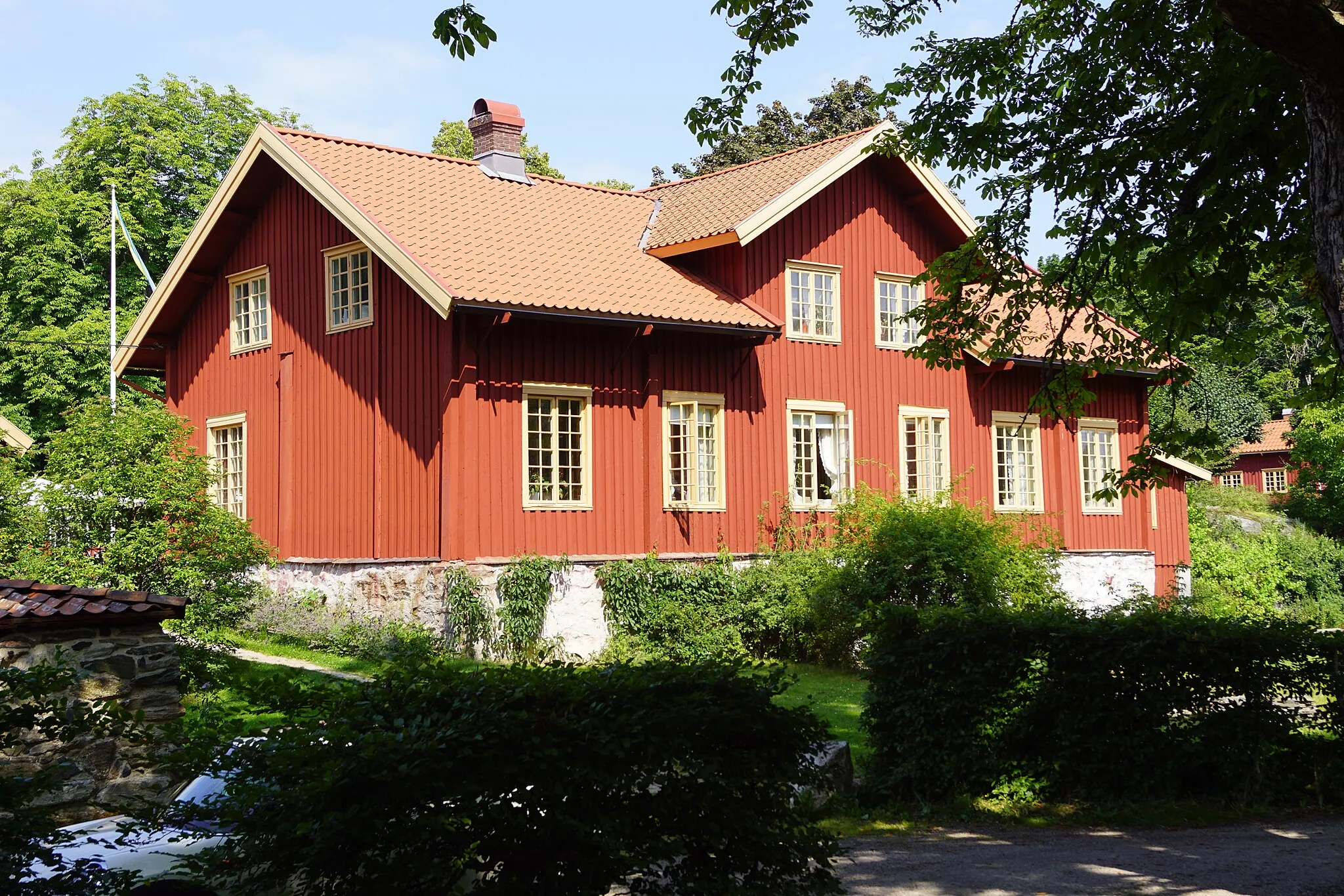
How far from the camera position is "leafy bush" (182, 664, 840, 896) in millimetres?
5148

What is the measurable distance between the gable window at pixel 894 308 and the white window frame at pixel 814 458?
5.64 ft

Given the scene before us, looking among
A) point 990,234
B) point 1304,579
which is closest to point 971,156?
point 990,234

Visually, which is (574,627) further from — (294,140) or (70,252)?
(70,252)

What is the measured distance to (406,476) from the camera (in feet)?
65.8

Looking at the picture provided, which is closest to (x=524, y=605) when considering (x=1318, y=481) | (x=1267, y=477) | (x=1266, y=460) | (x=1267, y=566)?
(x=1267, y=566)

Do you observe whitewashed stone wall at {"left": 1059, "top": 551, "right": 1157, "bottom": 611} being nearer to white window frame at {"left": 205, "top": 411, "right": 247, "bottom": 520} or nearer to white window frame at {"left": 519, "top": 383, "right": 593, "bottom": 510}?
white window frame at {"left": 519, "top": 383, "right": 593, "bottom": 510}

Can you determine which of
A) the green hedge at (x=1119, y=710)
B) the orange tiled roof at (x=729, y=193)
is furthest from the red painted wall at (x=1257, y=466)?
the green hedge at (x=1119, y=710)

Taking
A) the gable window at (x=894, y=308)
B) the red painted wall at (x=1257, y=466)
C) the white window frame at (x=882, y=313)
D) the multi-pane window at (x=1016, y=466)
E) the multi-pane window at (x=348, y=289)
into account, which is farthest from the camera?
the red painted wall at (x=1257, y=466)

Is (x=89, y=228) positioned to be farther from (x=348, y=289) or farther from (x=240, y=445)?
(x=348, y=289)

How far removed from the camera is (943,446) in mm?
24797

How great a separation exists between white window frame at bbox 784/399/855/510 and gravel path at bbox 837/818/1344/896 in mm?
12708

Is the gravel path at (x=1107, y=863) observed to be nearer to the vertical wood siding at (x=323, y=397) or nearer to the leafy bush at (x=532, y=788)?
the leafy bush at (x=532, y=788)

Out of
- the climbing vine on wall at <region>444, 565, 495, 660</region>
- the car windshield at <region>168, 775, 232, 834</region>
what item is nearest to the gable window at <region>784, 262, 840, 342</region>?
the climbing vine on wall at <region>444, 565, 495, 660</region>

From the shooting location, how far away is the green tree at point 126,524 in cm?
1720
